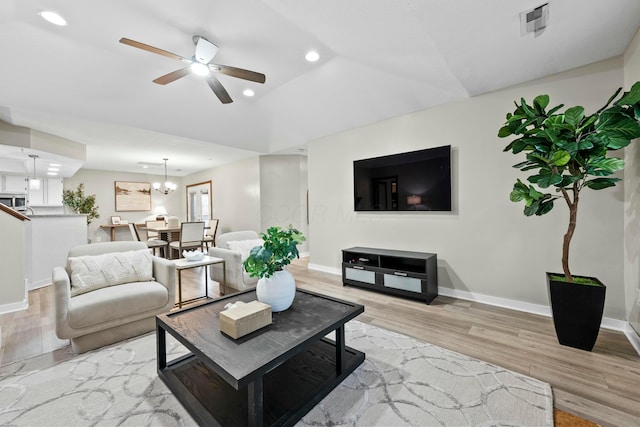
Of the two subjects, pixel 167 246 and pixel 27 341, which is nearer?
pixel 27 341

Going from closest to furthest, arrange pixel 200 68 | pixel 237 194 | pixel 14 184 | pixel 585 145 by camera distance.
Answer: pixel 585 145 → pixel 200 68 → pixel 14 184 → pixel 237 194

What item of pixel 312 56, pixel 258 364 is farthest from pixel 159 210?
pixel 258 364

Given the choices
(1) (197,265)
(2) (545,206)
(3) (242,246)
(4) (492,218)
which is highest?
(2) (545,206)

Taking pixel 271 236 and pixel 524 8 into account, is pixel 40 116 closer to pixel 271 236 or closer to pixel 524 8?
pixel 271 236

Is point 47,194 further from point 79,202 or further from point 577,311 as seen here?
point 577,311

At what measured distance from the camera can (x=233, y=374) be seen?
45.8 inches

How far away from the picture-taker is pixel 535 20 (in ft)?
6.61

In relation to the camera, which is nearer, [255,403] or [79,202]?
[255,403]

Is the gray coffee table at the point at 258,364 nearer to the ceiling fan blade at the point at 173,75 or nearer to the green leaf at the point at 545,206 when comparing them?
the green leaf at the point at 545,206

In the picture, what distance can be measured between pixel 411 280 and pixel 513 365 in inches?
54.6

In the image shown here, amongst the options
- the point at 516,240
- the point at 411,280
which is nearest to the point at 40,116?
the point at 411,280

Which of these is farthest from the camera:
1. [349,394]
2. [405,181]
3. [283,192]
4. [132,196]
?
[132,196]

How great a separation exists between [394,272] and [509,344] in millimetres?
1371

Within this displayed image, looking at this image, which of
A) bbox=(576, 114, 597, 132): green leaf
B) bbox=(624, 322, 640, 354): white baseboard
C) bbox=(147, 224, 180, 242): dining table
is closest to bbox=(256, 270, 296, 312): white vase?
bbox=(576, 114, 597, 132): green leaf
